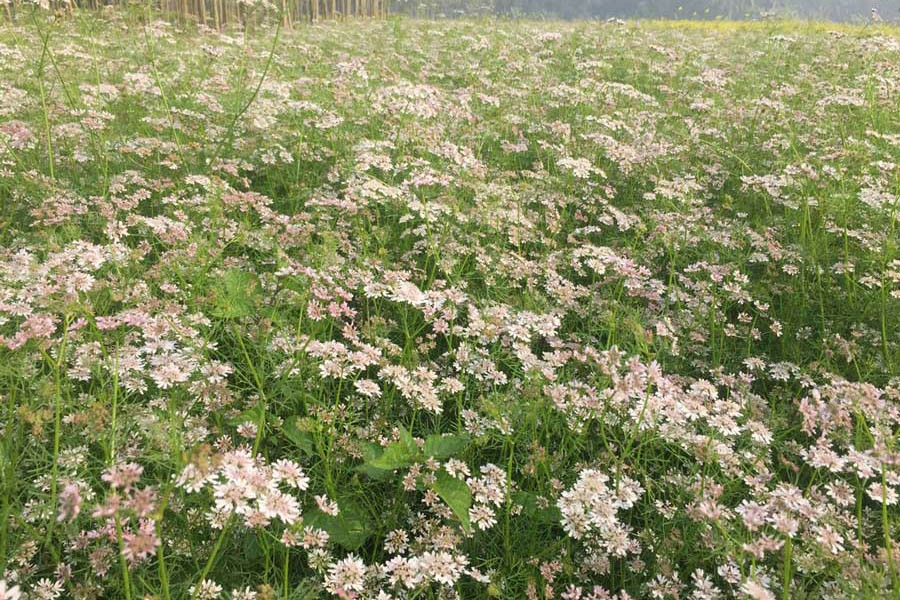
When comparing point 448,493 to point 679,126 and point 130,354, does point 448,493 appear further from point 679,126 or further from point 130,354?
point 679,126

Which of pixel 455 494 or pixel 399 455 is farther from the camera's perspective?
pixel 399 455

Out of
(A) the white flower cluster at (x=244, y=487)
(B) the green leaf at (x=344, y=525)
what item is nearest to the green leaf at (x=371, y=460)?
(B) the green leaf at (x=344, y=525)

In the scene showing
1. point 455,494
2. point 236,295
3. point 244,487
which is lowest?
point 455,494

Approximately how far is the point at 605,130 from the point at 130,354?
4662 millimetres

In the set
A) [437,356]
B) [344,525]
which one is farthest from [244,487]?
[437,356]

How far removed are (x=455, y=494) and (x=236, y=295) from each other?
4.44ft

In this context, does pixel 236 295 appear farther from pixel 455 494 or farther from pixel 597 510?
pixel 597 510

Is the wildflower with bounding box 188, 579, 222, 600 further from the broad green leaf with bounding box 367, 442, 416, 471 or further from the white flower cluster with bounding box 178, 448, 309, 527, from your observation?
the broad green leaf with bounding box 367, 442, 416, 471

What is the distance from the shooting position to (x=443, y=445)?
86.7 inches

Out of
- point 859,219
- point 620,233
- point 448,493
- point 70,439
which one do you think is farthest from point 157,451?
point 859,219

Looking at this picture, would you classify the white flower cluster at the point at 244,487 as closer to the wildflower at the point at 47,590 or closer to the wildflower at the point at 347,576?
the wildflower at the point at 347,576

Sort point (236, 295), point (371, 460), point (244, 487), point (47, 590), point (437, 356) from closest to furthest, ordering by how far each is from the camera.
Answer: point (244, 487) < point (47, 590) < point (371, 460) < point (236, 295) < point (437, 356)

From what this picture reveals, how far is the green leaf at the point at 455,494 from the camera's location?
1964 mm

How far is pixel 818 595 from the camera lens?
75.0 inches
